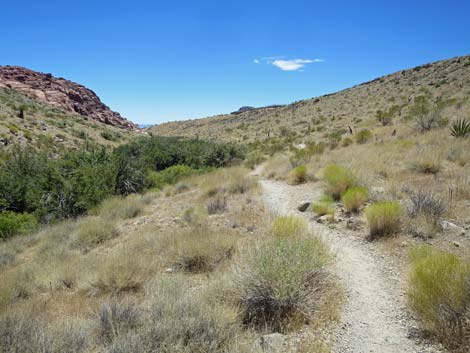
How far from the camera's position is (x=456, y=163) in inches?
333

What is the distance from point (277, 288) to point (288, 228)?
Result: 6.49ft

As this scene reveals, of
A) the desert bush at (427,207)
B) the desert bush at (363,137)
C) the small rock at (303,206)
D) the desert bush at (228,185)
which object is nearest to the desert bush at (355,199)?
the small rock at (303,206)

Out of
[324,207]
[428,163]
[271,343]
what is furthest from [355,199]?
[271,343]

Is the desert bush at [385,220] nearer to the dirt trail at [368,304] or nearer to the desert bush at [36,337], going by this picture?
the dirt trail at [368,304]

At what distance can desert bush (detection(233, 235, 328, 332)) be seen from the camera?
341cm

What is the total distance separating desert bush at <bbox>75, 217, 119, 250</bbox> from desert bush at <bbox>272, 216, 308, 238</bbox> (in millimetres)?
4433

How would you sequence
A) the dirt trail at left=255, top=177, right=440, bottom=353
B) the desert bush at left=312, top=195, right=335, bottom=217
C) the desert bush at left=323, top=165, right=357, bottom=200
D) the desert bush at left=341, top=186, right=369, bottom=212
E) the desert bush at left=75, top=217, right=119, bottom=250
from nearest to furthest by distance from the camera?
the dirt trail at left=255, top=177, right=440, bottom=353 → the desert bush at left=341, top=186, right=369, bottom=212 → the desert bush at left=312, top=195, right=335, bottom=217 → the desert bush at left=75, top=217, right=119, bottom=250 → the desert bush at left=323, top=165, right=357, bottom=200

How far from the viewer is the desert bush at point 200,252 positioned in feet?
16.4

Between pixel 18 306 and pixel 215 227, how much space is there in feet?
12.3

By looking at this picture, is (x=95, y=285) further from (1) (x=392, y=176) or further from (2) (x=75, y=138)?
(2) (x=75, y=138)

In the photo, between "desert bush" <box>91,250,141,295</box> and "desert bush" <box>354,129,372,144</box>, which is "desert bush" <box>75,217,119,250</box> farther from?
"desert bush" <box>354,129,372,144</box>

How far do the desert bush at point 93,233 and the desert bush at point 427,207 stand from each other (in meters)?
6.88

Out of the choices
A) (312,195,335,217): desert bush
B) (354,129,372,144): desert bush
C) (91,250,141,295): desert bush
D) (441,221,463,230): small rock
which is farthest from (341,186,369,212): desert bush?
(354,129,372,144): desert bush

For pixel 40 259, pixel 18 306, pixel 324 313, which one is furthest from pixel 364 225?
pixel 40 259
